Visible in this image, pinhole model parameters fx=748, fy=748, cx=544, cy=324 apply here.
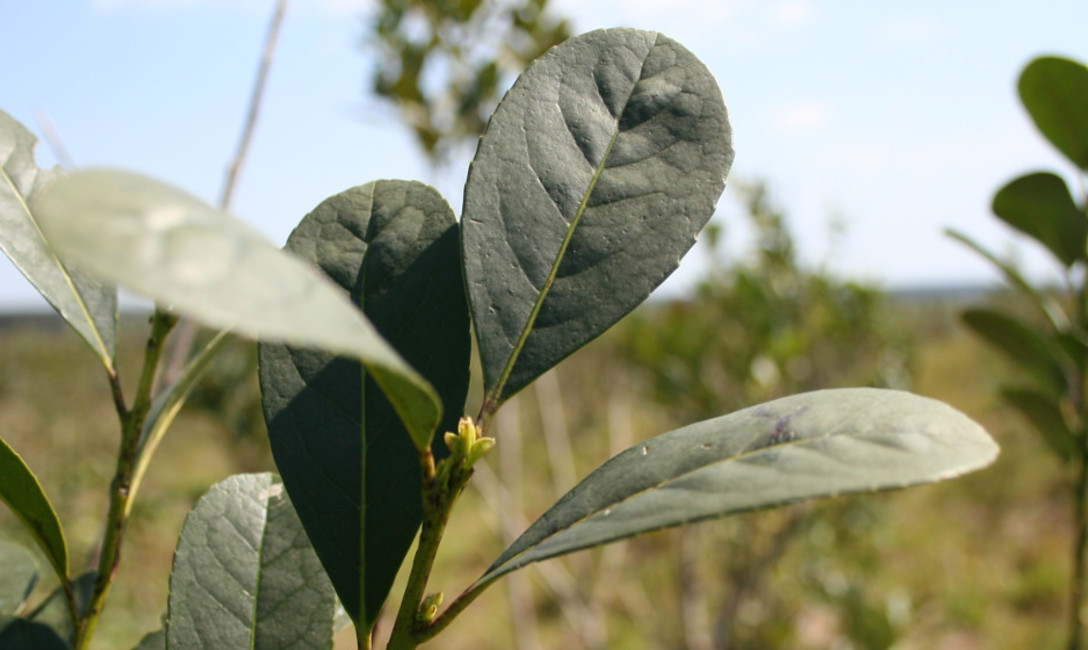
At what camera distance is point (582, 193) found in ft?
1.47

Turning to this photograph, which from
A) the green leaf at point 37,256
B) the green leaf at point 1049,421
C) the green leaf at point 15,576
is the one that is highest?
the green leaf at point 37,256

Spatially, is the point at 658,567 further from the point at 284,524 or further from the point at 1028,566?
the point at 284,524

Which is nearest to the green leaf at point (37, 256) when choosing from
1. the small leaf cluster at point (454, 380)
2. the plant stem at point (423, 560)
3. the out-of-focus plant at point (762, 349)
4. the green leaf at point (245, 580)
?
the small leaf cluster at point (454, 380)

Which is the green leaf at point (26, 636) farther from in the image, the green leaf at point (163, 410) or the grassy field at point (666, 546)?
the grassy field at point (666, 546)

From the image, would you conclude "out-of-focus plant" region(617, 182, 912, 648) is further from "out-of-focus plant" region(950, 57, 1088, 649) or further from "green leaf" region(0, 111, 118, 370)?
"green leaf" region(0, 111, 118, 370)

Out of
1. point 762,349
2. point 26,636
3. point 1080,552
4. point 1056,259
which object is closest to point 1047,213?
point 1056,259

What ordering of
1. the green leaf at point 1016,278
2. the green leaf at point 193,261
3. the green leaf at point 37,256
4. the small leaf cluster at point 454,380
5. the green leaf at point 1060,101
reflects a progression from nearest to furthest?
the green leaf at point 193,261, the small leaf cluster at point 454,380, the green leaf at point 37,256, the green leaf at point 1060,101, the green leaf at point 1016,278

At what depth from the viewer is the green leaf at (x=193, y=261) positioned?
0.62 feet

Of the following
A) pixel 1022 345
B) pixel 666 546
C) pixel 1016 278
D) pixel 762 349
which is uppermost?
pixel 1016 278

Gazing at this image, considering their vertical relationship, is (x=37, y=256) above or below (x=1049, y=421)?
above

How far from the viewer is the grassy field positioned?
282cm

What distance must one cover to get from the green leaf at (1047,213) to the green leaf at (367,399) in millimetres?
706

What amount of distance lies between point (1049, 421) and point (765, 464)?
82 centimetres

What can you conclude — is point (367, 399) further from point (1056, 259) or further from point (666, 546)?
point (666, 546)
